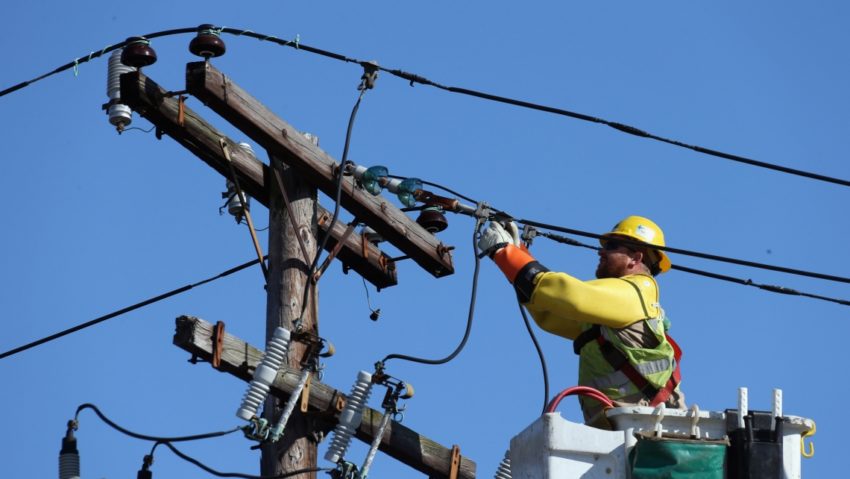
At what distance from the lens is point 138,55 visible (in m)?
10.8

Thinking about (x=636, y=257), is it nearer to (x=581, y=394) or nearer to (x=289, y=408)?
(x=581, y=394)

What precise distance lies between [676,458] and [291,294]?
316 cm

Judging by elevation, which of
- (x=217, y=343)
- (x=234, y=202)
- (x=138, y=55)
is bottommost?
(x=217, y=343)

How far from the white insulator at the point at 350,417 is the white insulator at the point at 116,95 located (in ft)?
7.08

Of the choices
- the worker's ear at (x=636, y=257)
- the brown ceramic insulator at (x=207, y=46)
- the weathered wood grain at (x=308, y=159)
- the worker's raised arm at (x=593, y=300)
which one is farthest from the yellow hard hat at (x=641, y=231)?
the brown ceramic insulator at (x=207, y=46)

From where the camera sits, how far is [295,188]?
11391 millimetres

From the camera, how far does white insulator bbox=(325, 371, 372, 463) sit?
10.6 meters

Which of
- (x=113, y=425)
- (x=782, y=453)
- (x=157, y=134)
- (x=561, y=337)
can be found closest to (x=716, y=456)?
(x=782, y=453)

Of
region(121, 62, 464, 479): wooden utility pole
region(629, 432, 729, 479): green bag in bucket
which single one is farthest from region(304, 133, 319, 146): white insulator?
region(629, 432, 729, 479): green bag in bucket

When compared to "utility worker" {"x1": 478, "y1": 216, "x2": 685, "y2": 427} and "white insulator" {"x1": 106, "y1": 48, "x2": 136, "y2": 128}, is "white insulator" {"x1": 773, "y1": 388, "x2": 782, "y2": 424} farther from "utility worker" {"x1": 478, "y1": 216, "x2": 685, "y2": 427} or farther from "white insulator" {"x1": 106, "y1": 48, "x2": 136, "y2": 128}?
"white insulator" {"x1": 106, "y1": 48, "x2": 136, "y2": 128}

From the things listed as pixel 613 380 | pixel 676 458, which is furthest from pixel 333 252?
pixel 676 458

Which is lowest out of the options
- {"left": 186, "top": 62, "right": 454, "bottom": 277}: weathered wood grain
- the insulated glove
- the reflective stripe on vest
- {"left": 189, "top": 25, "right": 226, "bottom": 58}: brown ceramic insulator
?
the reflective stripe on vest

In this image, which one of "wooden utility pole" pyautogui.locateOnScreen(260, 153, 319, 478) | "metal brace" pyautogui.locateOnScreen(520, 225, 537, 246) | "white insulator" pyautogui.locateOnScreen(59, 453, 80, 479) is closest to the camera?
"white insulator" pyautogui.locateOnScreen(59, 453, 80, 479)

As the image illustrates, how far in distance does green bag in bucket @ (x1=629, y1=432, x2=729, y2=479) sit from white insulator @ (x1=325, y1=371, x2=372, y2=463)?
233cm
